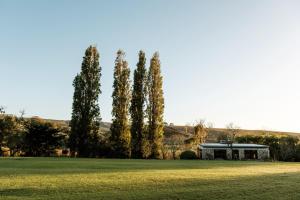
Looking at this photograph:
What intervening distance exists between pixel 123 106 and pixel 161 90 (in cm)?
601

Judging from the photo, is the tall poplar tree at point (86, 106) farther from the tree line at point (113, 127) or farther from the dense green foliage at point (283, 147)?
the dense green foliage at point (283, 147)

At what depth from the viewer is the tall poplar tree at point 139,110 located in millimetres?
50594

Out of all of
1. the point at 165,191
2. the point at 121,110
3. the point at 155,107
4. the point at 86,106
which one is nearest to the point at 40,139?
the point at 86,106

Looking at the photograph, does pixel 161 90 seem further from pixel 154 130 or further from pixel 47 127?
pixel 47 127

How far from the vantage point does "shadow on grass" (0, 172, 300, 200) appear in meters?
11.8

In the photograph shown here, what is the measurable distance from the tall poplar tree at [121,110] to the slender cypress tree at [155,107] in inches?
126

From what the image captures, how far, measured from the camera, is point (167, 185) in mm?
14266

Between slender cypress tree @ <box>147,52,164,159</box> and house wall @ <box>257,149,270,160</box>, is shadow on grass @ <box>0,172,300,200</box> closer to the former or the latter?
slender cypress tree @ <box>147,52,164,159</box>

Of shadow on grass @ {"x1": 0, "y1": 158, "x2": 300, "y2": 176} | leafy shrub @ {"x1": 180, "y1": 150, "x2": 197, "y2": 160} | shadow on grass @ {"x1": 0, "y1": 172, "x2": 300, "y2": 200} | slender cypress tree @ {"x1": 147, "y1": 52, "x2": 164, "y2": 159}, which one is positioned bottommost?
shadow on grass @ {"x1": 0, "y1": 172, "x2": 300, "y2": 200}

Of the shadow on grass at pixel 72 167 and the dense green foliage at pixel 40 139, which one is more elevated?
the dense green foliage at pixel 40 139

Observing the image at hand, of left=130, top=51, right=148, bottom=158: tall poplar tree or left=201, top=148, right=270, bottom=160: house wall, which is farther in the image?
left=201, top=148, right=270, bottom=160: house wall

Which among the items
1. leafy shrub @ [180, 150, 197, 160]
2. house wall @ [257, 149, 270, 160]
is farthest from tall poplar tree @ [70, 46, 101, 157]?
house wall @ [257, 149, 270, 160]

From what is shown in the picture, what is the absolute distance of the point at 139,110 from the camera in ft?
173

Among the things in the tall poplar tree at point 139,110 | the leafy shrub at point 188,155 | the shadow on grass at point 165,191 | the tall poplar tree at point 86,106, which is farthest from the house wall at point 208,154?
the shadow on grass at point 165,191
